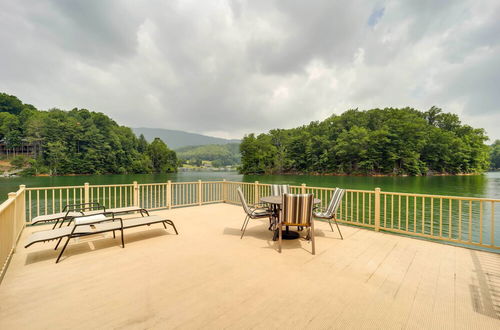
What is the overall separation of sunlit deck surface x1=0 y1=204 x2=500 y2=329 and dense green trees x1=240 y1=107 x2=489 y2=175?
3769 cm

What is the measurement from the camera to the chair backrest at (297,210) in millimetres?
3029

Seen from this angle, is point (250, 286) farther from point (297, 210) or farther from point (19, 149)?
point (19, 149)

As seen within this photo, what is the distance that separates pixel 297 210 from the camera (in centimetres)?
307

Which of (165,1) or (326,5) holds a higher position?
(165,1)

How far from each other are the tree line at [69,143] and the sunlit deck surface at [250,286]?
167 feet

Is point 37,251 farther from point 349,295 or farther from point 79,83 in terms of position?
point 79,83

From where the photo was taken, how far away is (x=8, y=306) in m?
1.75

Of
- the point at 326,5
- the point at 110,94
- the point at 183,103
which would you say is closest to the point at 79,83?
the point at 110,94

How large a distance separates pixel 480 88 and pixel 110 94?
3436cm

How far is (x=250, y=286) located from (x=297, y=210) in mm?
1348

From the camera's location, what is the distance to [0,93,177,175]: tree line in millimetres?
40688

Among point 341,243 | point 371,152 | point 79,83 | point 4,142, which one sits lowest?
point 341,243

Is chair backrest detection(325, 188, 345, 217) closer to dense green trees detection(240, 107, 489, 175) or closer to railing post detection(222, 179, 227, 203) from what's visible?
railing post detection(222, 179, 227, 203)

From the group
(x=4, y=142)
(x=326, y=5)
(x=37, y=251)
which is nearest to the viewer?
(x=37, y=251)
